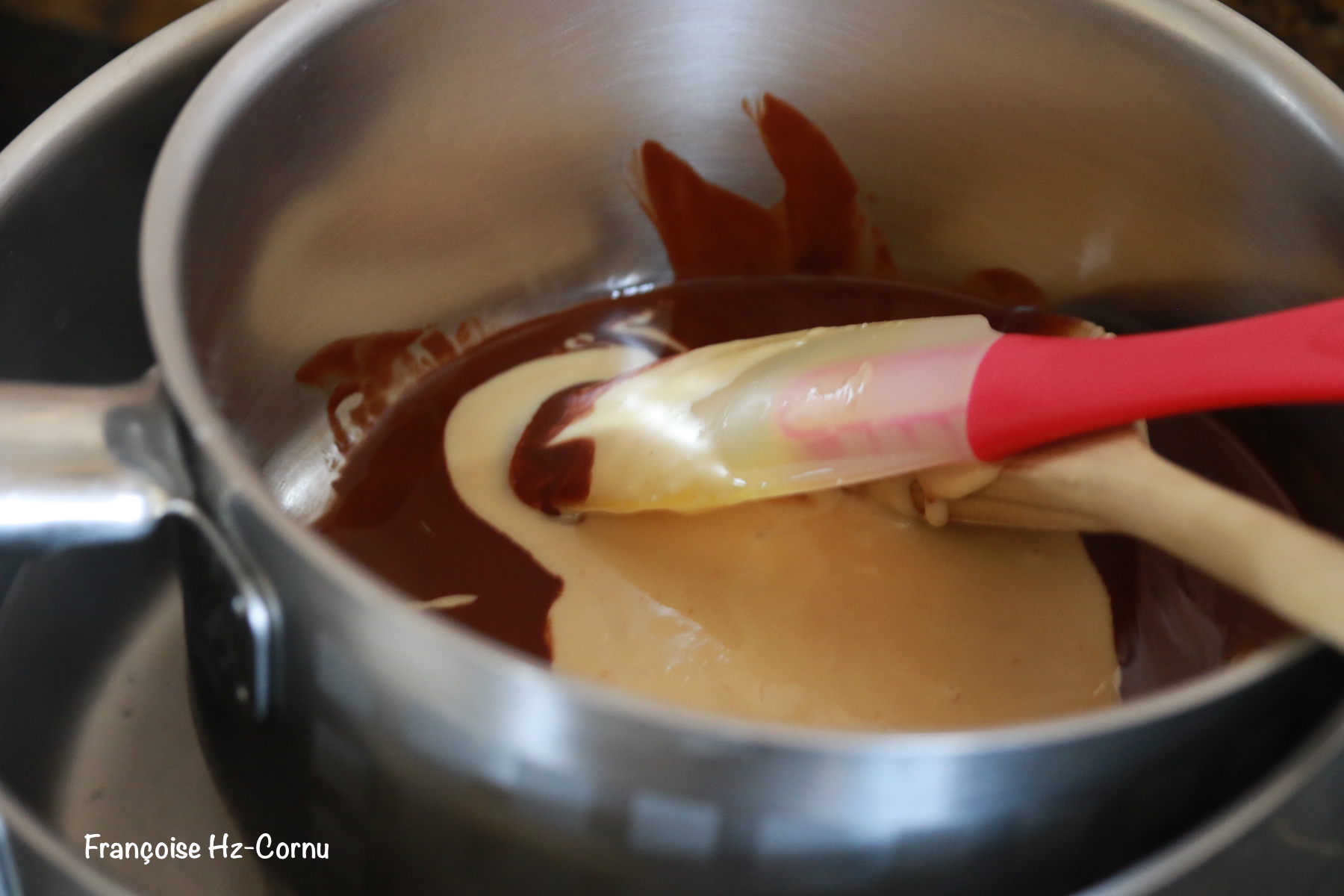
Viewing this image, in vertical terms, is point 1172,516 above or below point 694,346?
below

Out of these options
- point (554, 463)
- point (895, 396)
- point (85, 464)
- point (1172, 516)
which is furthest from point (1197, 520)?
point (85, 464)

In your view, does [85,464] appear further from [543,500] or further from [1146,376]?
[1146,376]

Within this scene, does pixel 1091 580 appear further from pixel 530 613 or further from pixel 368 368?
pixel 368 368

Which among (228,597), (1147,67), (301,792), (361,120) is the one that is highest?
(361,120)

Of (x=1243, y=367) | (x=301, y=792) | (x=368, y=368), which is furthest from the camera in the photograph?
(x=368, y=368)

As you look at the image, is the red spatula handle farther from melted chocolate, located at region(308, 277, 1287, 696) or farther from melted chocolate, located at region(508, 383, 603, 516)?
melted chocolate, located at region(508, 383, 603, 516)

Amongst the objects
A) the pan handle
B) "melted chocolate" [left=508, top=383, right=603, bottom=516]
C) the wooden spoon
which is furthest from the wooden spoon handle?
the pan handle

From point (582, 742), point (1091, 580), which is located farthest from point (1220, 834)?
point (1091, 580)
